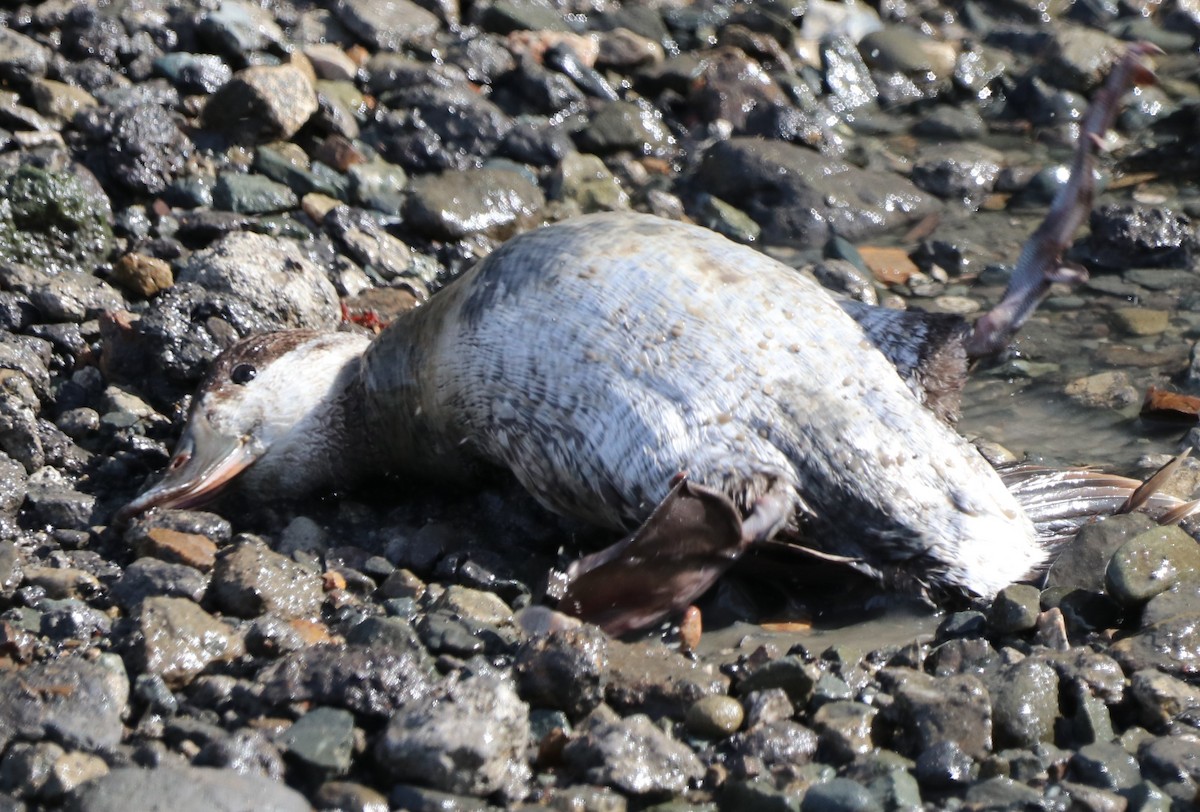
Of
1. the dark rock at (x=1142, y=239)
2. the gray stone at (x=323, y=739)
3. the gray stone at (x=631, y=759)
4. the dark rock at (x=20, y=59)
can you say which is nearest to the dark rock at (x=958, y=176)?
the dark rock at (x=1142, y=239)

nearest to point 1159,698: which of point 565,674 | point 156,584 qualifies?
point 565,674

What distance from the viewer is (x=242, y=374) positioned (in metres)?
5.32

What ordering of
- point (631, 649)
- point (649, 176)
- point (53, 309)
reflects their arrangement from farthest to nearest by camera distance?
point (649, 176) → point (53, 309) → point (631, 649)

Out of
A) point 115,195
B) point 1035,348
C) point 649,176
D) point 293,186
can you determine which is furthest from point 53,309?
point 1035,348

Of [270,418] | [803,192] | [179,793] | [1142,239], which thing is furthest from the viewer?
[803,192]

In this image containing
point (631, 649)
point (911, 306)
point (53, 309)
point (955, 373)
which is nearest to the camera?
point (631, 649)

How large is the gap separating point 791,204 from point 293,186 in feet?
8.35

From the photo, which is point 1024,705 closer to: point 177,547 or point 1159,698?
point 1159,698

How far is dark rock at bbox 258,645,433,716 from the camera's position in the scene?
3.52 m

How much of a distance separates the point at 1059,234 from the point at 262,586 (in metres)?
2.90

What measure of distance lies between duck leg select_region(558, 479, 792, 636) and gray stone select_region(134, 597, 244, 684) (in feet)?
3.07

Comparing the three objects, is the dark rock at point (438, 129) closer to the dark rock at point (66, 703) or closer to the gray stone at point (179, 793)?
the dark rock at point (66, 703)

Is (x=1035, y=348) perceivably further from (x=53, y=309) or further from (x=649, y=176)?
(x=53, y=309)

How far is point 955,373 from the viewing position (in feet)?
16.5
